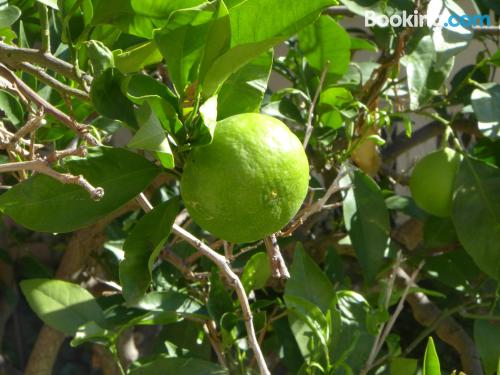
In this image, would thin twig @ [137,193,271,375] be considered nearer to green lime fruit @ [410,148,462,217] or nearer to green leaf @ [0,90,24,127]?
green leaf @ [0,90,24,127]

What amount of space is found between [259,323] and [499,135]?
50 cm

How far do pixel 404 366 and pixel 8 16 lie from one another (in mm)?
707

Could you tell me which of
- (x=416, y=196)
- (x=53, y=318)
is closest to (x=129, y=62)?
(x=53, y=318)

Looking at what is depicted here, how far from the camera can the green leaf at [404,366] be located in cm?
104

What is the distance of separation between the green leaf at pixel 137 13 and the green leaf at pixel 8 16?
7 cm

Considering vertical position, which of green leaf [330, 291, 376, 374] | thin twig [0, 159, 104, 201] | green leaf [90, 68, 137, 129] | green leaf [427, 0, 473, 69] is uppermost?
green leaf [90, 68, 137, 129]

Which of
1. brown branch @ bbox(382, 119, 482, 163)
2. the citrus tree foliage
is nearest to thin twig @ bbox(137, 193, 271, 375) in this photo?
the citrus tree foliage

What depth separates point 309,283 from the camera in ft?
3.44

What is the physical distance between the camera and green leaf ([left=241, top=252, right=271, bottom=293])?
3.21 feet

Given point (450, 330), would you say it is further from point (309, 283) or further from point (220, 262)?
point (220, 262)

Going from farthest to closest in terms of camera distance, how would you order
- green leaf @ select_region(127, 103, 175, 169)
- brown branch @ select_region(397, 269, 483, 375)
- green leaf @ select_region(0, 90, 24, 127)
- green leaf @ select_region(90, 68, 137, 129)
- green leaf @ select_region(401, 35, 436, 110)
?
brown branch @ select_region(397, 269, 483, 375), green leaf @ select_region(401, 35, 436, 110), green leaf @ select_region(0, 90, 24, 127), green leaf @ select_region(90, 68, 137, 129), green leaf @ select_region(127, 103, 175, 169)

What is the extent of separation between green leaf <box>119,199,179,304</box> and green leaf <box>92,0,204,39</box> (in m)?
0.15

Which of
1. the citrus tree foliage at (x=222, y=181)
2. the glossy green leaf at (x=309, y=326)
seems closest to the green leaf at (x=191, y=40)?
the citrus tree foliage at (x=222, y=181)

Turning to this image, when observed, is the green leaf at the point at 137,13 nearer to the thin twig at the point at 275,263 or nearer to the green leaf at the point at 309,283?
the thin twig at the point at 275,263
